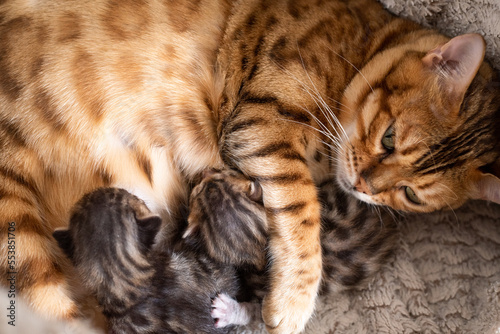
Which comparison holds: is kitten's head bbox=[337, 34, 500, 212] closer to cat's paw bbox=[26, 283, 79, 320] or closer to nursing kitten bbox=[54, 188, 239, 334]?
nursing kitten bbox=[54, 188, 239, 334]

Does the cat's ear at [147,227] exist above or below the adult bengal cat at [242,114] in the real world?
below

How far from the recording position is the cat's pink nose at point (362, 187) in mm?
1729

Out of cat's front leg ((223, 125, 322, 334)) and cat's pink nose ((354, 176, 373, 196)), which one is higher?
cat's pink nose ((354, 176, 373, 196))

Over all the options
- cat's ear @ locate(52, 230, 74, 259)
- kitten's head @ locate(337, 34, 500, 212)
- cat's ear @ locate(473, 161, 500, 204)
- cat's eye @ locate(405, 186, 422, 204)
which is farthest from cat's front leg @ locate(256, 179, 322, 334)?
cat's ear @ locate(52, 230, 74, 259)

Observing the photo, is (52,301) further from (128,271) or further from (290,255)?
(290,255)

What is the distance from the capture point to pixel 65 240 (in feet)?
5.44

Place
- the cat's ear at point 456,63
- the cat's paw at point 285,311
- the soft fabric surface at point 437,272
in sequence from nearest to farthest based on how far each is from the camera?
1. the cat's ear at point 456,63
2. the cat's paw at point 285,311
3. the soft fabric surface at point 437,272

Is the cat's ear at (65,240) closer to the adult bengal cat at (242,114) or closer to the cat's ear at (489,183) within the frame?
the adult bengal cat at (242,114)

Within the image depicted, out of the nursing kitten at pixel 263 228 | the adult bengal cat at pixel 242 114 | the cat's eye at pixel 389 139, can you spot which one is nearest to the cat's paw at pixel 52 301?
the adult bengal cat at pixel 242 114

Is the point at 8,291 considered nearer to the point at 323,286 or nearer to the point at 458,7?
the point at 323,286

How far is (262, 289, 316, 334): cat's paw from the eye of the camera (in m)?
1.72

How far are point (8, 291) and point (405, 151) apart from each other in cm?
138

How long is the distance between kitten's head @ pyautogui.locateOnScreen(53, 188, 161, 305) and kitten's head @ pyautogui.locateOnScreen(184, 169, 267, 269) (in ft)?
0.66

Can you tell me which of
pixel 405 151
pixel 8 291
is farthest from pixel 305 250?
pixel 8 291
